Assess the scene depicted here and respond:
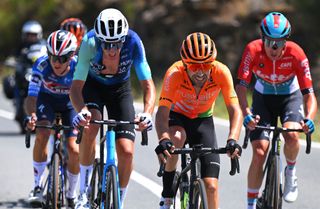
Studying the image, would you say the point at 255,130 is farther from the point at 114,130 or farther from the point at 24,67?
the point at 24,67

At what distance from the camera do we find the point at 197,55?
7812 millimetres

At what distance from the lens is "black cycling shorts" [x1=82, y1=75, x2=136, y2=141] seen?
29.3 ft

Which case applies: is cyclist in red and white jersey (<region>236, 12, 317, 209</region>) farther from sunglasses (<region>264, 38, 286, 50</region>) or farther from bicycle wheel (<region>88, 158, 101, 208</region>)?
bicycle wheel (<region>88, 158, 101, 208</region>)

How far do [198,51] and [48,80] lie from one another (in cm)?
285

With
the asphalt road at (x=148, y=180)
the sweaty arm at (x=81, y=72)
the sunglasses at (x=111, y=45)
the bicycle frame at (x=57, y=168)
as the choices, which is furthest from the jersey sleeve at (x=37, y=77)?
the sunglasses at (x=111, y=45)

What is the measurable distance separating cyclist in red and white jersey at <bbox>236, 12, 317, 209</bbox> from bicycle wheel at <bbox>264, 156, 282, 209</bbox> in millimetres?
294

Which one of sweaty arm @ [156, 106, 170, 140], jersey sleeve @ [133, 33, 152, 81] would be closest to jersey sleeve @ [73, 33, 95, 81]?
jersey sleeve @ [133, 33, 152, 81]

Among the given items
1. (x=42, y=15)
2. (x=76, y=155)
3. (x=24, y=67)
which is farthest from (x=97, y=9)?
(x=76, y=155)

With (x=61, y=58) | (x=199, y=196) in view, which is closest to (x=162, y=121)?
(x=199, y=196)

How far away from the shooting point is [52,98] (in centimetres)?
1033

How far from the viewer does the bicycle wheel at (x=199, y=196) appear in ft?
23.8

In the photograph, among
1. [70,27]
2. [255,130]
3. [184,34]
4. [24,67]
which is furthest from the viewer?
[184,34]

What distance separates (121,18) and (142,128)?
1.08 metres

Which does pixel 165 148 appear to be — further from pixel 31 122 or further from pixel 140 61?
pixel 31 122
